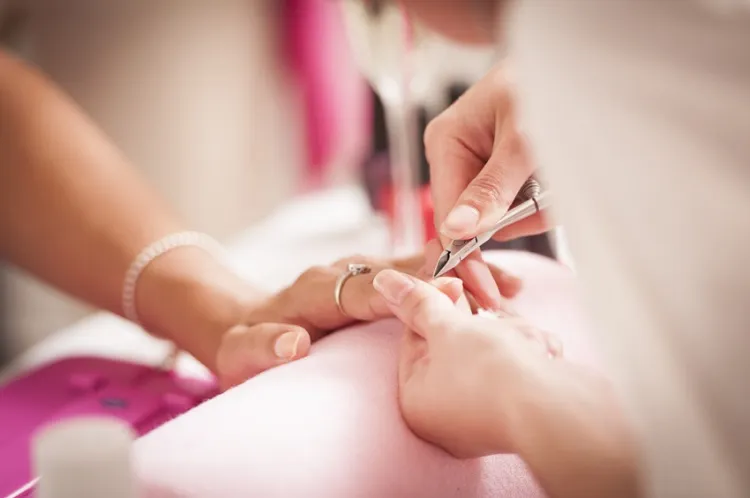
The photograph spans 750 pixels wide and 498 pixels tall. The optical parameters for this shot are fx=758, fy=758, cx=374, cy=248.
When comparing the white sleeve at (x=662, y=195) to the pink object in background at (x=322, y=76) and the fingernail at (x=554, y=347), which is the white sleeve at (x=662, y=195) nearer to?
the fingernail at (x=554, y=347)

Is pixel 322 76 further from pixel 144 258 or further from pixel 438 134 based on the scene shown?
pixel 438 134

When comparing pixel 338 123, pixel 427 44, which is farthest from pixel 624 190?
pixel 338 123

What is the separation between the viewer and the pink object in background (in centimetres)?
184

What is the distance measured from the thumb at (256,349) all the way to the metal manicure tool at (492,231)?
0.12m

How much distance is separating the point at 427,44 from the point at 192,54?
1.57 ft

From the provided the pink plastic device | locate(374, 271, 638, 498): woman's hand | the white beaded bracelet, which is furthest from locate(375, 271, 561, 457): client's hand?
→ the white beaded bracelet

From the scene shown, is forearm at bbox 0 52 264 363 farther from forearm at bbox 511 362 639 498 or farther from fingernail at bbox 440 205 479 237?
forearm at bbox 511 362 639 498

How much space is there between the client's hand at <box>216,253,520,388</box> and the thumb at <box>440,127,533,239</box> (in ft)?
0.21

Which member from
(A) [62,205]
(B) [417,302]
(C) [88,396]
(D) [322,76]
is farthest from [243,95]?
(B) [417,302]

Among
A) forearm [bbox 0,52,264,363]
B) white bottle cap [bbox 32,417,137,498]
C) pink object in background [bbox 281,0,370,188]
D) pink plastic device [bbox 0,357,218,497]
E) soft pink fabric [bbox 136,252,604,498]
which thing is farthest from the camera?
pink object in background [bbox 281,0,370,188]

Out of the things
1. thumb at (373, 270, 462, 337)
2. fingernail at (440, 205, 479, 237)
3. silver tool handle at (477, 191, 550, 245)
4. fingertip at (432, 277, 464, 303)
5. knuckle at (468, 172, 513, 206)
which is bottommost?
fingertip at (432, 277, 464, 303)

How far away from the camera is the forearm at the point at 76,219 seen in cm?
77

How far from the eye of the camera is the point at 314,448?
1.37ft

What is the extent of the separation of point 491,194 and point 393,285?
9cm
